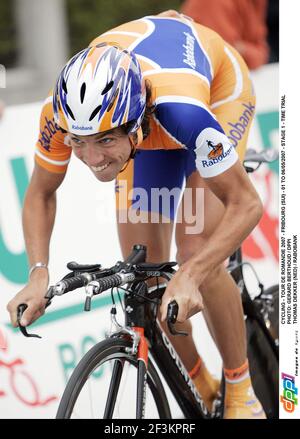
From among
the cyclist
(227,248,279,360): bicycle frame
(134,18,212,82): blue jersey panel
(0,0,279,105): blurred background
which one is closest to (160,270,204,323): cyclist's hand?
the cyclist

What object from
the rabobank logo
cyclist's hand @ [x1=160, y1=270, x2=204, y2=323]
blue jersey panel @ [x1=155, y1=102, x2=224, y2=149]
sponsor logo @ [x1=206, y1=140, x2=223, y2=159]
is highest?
blue jersey panel @ [x1=155, y1=102, x2=224, y2=149]

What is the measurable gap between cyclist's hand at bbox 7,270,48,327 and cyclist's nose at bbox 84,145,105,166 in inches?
19.4

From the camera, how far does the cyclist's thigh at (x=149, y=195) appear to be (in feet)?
12.8

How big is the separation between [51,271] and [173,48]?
1561mm

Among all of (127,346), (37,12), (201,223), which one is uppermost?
(37,12)

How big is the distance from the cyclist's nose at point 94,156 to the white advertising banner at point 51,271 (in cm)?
155

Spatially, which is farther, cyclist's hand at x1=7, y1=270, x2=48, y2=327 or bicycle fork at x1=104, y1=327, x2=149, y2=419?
bicycle fork at x1=104, y1=327, x2=149, y2=419

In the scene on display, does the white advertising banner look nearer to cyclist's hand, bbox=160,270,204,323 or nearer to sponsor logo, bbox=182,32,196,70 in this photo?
sponsor logo, bbox=182,32,196,70

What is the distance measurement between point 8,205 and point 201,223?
1.33 m

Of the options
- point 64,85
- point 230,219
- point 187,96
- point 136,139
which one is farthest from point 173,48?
point 230,219

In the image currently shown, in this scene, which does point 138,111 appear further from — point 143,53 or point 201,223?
point 201,223

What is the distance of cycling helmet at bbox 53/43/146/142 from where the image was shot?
10.5 ft

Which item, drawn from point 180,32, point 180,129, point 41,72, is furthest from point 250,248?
point 41,72
